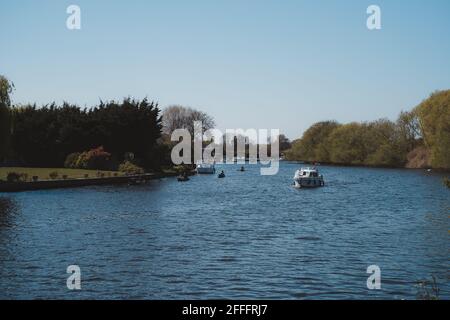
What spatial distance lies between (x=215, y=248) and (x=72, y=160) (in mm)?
60137

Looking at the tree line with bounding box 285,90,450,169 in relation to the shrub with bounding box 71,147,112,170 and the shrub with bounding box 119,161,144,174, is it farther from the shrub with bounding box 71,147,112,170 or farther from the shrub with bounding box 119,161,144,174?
the shrub with bounding box 71,147,112,170

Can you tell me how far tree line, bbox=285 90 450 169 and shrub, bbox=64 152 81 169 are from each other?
71.5 metres

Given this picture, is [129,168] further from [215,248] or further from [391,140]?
[391,140]

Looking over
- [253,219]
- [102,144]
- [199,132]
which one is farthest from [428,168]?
[253,219]

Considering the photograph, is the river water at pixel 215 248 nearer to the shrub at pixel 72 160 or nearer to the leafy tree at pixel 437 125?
the shrub at pixel 72 160

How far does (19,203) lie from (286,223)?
71.6 feet

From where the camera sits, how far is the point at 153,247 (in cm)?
2742

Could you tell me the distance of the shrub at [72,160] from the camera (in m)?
82.7

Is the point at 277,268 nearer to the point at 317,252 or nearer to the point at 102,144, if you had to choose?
the point at 317,252

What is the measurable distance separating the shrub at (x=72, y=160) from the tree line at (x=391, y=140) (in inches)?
2815

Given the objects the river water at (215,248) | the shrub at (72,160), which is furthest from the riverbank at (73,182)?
the shrub at (72,160)

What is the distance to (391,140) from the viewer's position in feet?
481

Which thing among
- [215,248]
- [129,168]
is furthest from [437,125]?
[215,248]
